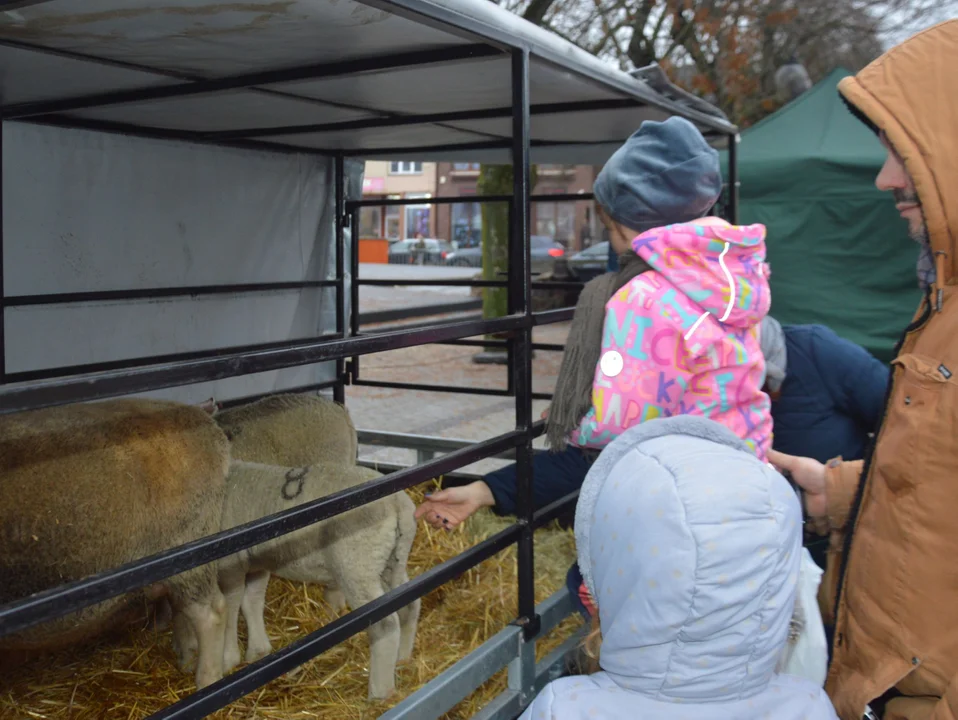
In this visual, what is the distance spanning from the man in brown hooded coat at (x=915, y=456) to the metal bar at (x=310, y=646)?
101 cm

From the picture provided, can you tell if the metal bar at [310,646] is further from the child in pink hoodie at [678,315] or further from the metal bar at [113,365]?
the metal bar at [113,365]

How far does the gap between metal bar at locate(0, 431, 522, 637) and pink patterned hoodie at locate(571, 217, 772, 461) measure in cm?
48

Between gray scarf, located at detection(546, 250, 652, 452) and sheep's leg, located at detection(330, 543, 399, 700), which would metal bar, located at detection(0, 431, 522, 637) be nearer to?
gray scarf, located at detection(546, 250, 652, 452)

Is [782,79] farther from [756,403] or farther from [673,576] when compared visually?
[673,576]

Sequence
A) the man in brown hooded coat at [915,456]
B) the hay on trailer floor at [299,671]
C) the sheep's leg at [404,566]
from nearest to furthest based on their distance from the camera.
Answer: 1. the man in brown hooded coat at [915,456]
2. the hay on trailer floor at [299,671]
3. the sheep's leg at [404,566]

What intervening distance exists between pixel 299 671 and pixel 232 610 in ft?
1.06

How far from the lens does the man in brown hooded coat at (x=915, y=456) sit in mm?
1554

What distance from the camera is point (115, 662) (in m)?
3.01

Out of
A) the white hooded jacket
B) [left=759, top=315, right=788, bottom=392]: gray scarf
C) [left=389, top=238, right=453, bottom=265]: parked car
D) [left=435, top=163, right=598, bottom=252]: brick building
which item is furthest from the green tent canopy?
[left=389, top=238, right=453, bottom=265]: parked car

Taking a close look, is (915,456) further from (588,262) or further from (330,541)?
(588,262)

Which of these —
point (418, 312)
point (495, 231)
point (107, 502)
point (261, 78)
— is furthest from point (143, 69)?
point (418, 312)

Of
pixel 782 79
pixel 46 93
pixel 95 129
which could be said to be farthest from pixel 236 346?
pixel 782 79

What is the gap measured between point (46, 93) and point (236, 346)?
1697mm

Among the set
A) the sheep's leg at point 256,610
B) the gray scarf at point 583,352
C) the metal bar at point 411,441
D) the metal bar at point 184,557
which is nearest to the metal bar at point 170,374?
the metal bar at point 184,557
